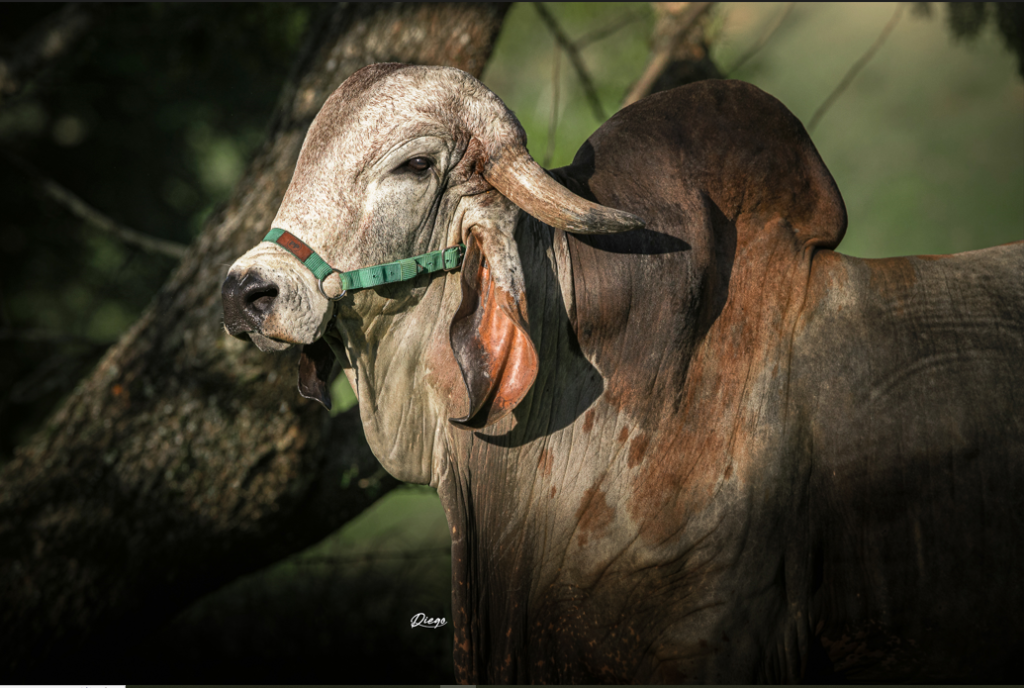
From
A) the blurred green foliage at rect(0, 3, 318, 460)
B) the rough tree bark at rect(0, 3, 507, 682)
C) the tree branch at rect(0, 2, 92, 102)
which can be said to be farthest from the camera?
the blurred green foliage at rect(0, 3, 318, 460)

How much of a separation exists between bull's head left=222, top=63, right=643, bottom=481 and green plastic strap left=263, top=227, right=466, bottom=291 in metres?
0.01

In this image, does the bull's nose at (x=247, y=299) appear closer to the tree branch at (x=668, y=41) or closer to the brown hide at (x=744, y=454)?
the brown hide at (x=744, y=454)

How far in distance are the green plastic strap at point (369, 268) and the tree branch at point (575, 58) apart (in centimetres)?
254

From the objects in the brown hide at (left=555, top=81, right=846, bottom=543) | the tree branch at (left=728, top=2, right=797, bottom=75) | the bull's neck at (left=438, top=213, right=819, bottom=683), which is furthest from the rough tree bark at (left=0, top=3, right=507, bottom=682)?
the brown hide at (left=555, top=81, right=846, bottom=543)

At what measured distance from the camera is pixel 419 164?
1.68 meters

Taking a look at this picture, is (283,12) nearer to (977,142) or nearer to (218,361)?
(218,361)

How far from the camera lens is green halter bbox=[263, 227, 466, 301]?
1616 millimetres

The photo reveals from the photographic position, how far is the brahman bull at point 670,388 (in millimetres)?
1696

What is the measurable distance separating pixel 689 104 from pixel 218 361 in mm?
2142

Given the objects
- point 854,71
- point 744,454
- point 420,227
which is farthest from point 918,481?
point 854,71

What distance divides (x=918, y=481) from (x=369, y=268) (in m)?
1.38

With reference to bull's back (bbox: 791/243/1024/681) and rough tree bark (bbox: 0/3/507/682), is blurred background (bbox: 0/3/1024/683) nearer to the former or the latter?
rough tree bark (bbox: 0/3/507/682)

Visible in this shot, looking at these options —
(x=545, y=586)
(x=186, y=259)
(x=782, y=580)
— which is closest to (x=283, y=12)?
(x=186, y=259)

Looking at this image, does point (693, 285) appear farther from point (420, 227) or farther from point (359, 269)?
A: point (359, 269)
